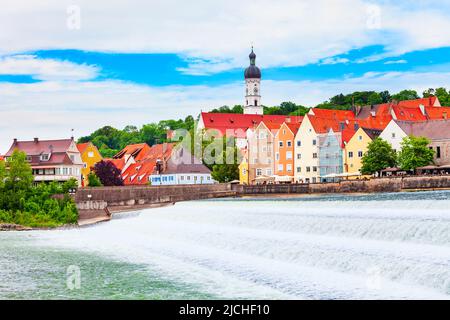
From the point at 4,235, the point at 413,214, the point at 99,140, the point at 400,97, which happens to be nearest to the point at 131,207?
the point at 4,235

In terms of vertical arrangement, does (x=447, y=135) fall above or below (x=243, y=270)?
above

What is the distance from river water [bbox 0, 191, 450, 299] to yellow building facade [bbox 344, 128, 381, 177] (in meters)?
35.1

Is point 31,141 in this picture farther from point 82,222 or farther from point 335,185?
point 335,185

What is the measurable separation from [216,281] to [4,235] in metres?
32.7

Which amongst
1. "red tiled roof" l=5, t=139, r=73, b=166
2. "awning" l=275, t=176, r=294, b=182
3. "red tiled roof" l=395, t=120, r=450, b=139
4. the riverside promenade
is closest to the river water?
the riverside promenade

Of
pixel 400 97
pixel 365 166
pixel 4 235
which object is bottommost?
pixel 4 235

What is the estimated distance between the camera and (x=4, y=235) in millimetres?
55375

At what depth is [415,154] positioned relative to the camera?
233ft

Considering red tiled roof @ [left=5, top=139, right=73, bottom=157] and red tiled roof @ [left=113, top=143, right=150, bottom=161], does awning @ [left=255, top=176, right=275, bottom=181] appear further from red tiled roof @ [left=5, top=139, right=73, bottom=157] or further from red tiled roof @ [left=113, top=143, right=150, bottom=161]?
red tiled roof @ [left=113, top=143, right=150, bottom=161]

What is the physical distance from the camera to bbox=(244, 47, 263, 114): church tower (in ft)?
547

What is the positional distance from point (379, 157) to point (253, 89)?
9449 cm

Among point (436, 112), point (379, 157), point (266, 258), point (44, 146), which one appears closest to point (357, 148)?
point (379, 157)
